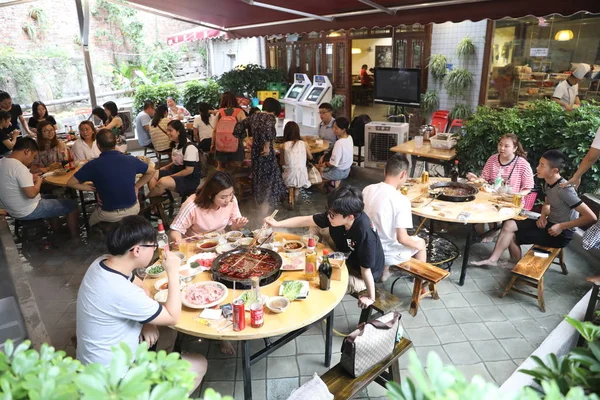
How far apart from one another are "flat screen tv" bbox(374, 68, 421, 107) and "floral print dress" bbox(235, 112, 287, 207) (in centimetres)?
504

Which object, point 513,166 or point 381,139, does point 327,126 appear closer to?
point 381,139

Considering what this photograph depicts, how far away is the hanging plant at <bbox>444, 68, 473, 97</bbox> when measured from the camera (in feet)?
32.7

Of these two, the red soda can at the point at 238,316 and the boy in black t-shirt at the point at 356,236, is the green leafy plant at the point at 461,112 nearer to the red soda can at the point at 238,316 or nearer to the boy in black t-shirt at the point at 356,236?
the boy in black t-shirt at the point at 356,236

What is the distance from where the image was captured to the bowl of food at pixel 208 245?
3713 millimetres

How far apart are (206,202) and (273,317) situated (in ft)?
5.26

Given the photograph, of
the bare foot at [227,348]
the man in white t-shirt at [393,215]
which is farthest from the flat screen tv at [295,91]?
the bare foot at [227,348]

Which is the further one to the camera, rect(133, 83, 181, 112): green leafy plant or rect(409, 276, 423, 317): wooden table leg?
rect(133, 83, 181, 112): green leafy plant

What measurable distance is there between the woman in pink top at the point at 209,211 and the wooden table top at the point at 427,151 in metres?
3.77

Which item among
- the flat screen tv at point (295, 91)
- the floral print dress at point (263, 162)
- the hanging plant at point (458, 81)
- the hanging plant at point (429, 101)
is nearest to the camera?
the floral print dress at point (263, 162)

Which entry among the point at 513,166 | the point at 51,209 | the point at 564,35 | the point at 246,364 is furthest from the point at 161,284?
the point at 564,35

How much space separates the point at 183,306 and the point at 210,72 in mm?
17963

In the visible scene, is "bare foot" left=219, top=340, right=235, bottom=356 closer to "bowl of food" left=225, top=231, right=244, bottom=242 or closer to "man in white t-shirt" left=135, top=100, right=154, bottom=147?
"bowl of food" left=225, top=231, right=244, bottom=242

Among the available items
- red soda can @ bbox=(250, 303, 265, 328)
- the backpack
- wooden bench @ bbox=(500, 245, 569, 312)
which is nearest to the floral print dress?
the backpack

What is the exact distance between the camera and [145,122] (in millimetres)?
9070
